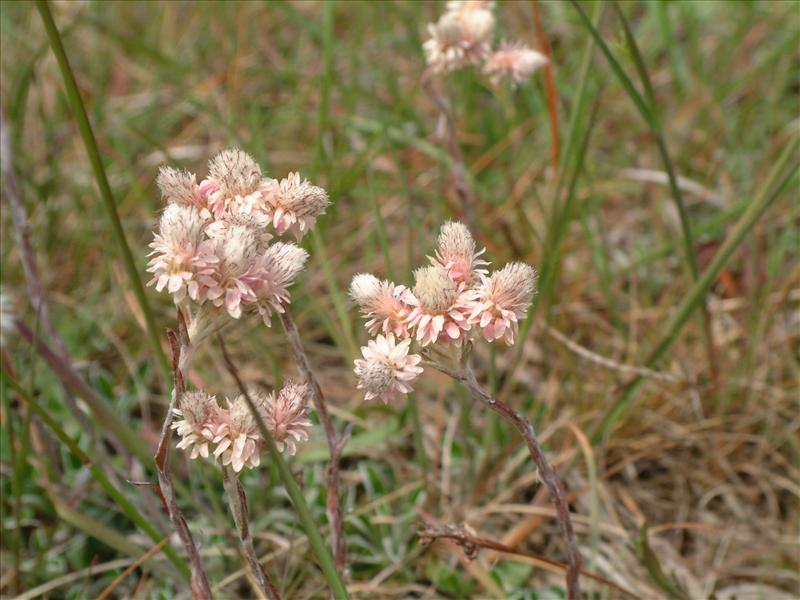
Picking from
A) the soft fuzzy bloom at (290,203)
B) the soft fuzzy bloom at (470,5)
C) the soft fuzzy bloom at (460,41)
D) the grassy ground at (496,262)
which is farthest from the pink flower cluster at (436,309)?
the soft fuzzy bloom at (470,5)

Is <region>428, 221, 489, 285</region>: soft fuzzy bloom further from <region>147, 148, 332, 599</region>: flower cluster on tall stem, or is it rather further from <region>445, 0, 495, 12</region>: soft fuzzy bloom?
<region>445, 0, 495, 12</region>: soft fuzzy bloom

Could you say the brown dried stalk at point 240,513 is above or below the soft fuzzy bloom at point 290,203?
below

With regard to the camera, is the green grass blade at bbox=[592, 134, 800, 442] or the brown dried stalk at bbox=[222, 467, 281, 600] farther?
the green grass blade at bbox=[592, 134, 800, 442]

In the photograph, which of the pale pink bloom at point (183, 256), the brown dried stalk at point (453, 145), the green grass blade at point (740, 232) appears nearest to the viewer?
the pale pink bloom at point (183, 256)

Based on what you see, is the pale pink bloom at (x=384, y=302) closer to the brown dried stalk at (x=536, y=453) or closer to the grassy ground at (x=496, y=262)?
the brown dried stalk at (x=536, y=453)

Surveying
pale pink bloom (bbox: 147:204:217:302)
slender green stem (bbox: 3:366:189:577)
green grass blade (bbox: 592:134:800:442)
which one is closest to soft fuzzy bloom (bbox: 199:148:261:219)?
pale pink bloom (bbox: 147:204:217:302)

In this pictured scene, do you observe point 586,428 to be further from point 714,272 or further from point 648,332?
point 714,272

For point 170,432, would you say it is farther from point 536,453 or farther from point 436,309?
point 536,453
